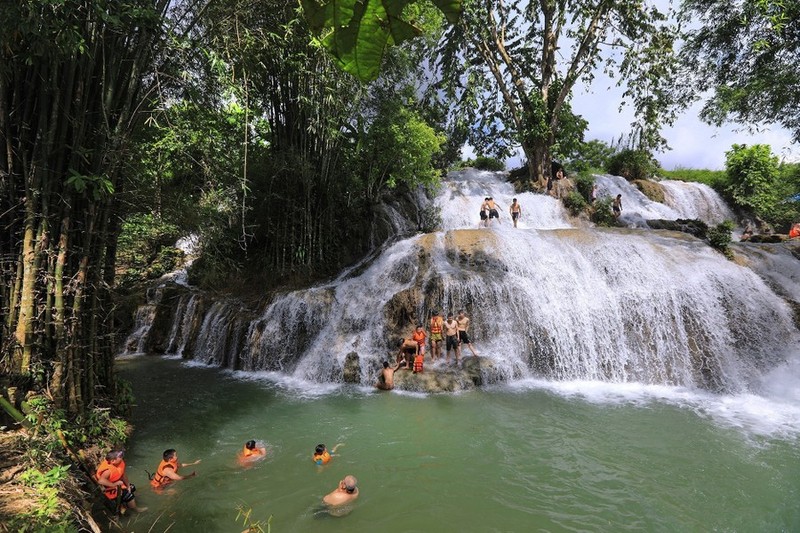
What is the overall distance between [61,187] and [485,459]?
5.70 m

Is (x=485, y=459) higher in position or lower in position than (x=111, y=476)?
lower

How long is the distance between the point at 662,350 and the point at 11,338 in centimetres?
1012

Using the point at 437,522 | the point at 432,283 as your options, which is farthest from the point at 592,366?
the point at 437,522

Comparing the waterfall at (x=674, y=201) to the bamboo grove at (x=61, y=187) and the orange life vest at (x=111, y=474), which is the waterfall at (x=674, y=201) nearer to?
the bamboo grove at (x=61, y=187)

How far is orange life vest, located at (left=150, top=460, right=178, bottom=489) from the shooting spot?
4.86 meters

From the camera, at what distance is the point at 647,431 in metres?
6.08

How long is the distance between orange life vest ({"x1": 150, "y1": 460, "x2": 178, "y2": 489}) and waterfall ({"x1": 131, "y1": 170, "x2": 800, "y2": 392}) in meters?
4.11

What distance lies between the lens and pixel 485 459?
538 cm

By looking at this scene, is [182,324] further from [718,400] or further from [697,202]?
[697,202]

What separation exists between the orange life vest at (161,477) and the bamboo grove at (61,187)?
1125 mm

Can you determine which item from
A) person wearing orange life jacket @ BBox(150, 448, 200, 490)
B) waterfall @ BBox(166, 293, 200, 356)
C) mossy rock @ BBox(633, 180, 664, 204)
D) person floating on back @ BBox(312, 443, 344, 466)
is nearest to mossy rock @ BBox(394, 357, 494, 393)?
person floating on back @ BBox(312, 443, 344, 466)

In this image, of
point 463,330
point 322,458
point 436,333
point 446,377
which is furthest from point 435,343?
point 322,458

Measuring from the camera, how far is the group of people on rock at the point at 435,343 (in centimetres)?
840

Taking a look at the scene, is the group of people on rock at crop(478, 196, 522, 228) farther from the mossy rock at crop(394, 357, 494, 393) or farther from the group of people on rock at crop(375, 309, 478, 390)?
the mossy rock at crop(394, 357, 494, 393)
